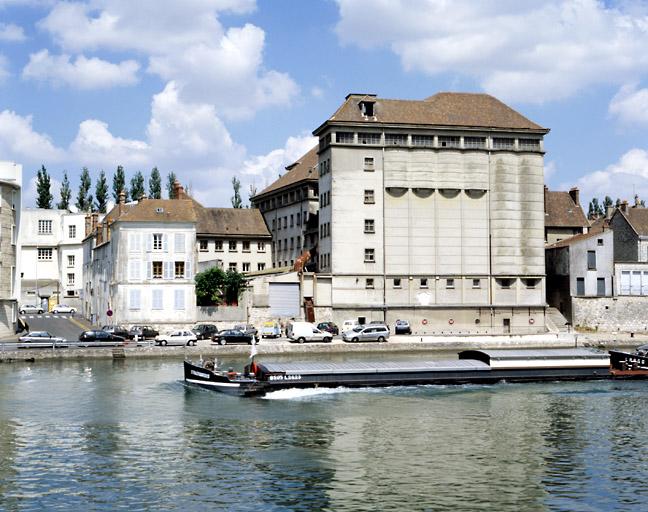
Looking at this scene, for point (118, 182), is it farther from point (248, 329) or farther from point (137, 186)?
point (248, 329)

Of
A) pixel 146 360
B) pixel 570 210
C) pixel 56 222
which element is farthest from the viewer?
pixel 56 222

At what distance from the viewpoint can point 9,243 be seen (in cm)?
9081

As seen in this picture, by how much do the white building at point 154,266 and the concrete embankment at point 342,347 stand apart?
10.0 metres

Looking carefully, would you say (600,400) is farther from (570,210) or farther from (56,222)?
(56,222)

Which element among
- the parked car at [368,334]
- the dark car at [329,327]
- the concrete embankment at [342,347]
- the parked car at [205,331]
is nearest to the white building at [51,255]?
the parked car at [205,331]

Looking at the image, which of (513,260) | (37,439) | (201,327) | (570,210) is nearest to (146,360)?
(201,327)

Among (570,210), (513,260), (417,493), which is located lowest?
(417,493)

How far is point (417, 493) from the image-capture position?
103ft

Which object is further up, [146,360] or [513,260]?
[513,260]

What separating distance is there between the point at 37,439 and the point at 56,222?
106 meters

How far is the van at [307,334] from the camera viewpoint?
84938 millimetres

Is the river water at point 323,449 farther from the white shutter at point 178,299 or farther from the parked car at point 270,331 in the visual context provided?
the white shutter at point 178,299

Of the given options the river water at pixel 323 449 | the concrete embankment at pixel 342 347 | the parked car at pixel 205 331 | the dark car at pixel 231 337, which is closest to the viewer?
the river water at pixel 323 449

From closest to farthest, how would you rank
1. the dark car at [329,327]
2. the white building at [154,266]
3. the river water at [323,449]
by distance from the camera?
the river water at [323,449]
the dark car at [329,327]
the white building at [154,266]
